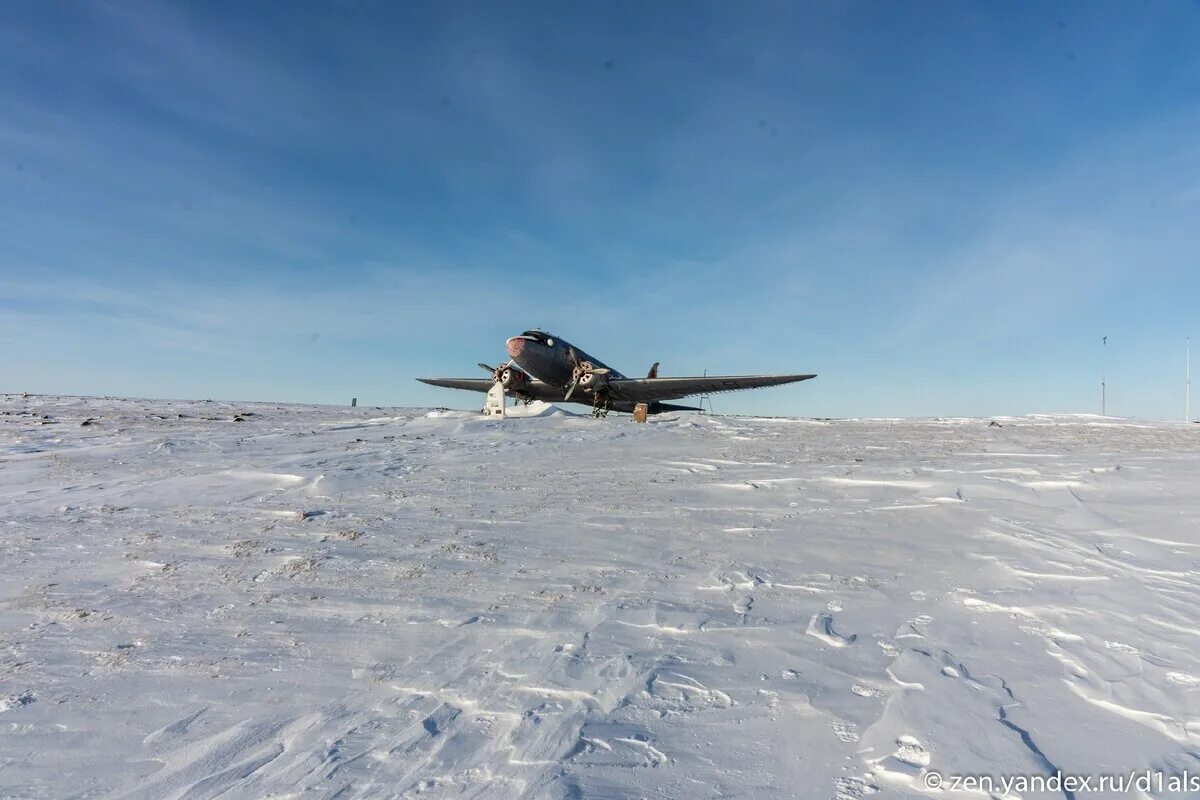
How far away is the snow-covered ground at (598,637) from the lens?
8.37 feet

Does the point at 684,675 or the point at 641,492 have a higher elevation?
the point at 641,492

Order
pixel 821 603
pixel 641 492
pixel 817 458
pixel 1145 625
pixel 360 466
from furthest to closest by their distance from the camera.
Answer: pixel 817 458 < pixel 360 466 < pixel 641 492 < pixel 821 603 < pixel 1145 625

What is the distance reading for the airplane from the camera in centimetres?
3444

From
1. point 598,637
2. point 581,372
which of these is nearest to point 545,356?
point 581,372

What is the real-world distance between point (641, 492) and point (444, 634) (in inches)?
182

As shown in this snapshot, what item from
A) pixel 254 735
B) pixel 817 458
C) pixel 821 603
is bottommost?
pixel 254 735

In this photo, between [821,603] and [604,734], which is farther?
[821,603]

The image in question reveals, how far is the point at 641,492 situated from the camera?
26.6 feet

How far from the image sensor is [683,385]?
40.7m

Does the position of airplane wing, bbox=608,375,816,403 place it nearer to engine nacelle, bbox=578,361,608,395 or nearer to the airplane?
the airplane

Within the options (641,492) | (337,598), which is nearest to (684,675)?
(337,598)

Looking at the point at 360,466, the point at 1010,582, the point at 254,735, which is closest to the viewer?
the point at 254,735

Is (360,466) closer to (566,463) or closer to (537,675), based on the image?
(566,463)

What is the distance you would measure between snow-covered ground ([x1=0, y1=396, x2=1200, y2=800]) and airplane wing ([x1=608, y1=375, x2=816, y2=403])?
1189 inches
